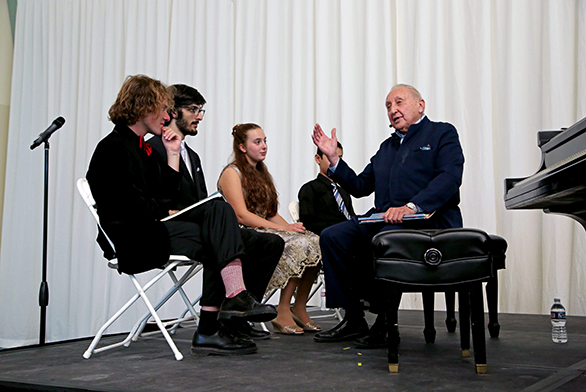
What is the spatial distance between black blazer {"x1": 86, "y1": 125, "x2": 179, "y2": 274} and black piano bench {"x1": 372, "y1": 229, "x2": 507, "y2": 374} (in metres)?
0.87

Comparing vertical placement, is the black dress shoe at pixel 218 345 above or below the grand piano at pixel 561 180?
below

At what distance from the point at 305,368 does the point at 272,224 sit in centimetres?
115

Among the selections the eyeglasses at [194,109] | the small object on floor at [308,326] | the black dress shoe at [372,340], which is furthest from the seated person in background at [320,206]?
the black dress shoe at [372,340]

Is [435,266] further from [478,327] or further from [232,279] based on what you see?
[232,279]

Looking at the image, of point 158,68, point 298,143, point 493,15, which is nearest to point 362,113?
point 298,143

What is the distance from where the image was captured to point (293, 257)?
9.30ft

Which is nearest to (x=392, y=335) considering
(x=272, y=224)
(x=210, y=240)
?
(x=210, y=240)

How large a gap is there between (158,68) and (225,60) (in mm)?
724

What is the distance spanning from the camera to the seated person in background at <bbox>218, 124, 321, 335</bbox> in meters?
2.84

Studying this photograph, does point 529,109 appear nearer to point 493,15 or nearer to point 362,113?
point 493,15

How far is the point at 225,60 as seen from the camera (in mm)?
5102

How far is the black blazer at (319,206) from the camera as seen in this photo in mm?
3299

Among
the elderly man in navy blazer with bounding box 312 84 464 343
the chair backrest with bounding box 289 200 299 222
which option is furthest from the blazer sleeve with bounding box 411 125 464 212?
the chair backrest with bounding box 289 200 299 222

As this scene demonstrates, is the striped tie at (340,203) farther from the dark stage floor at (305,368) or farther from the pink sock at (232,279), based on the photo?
the pink sock at (232,279)
